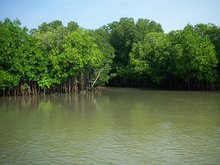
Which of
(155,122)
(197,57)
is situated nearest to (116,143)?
(155,122)

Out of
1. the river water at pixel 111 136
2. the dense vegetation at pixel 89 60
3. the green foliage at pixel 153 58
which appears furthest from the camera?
the green foliage at pixel 153 58

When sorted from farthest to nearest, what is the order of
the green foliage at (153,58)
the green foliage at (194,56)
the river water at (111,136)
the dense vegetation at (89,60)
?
the green foliage at (153,58)
the green foliage at (194,56)
the dense vegetation at (89,60)
the river water at (111,136)

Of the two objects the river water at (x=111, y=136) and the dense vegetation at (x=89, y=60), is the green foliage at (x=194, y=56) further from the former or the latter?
the river water at (x=111, y=136)

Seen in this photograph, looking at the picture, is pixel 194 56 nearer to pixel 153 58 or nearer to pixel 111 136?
pixel 153 58

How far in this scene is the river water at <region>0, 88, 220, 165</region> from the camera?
10.5 meters

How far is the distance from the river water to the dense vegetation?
388 inches

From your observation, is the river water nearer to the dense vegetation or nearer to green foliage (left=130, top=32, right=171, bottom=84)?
the dense vegetation

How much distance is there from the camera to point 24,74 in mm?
30016

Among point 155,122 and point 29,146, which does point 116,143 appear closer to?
point 29,146

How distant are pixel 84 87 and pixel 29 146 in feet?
80.6

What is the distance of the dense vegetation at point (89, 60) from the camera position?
1172 inches

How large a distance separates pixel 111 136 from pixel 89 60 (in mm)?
20648

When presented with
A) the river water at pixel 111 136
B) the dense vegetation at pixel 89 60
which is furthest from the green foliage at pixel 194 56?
the river water at pixel 111 136

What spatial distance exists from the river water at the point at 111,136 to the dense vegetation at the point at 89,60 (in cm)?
986
